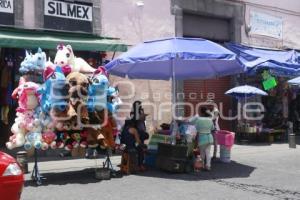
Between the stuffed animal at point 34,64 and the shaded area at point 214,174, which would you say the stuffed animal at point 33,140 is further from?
the shaded area at point 214,174

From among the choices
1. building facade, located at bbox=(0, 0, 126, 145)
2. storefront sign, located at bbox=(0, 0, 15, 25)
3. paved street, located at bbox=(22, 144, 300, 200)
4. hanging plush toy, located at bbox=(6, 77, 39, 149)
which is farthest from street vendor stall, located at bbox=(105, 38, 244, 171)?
storefront sign, located at bbox=(0, 0, 15, 25)

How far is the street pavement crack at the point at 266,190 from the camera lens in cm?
854

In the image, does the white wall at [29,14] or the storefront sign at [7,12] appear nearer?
the storefront sign at [7,12]

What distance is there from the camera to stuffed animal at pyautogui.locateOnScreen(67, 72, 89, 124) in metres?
9.36

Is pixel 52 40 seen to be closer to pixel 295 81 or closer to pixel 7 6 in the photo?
pixel 7 6

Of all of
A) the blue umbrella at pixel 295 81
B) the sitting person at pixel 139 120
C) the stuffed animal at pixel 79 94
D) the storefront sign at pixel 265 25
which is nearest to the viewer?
the stuffed animal at pixel 79 94

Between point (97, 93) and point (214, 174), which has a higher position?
point (97, 93)

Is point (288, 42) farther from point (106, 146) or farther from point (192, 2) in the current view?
point (106, 146)

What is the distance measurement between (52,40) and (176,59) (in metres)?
3.18

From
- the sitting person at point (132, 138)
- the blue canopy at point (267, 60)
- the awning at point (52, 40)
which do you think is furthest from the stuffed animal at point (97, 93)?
the blue canopy at point (267, 60)

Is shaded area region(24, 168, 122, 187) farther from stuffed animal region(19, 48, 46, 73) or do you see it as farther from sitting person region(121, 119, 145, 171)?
stuffed animal region(19, 48, 46, 73)

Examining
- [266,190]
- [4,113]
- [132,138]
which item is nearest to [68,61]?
[132,138]

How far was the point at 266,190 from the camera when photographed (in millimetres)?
9008

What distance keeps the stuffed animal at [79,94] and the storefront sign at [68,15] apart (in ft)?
14.2
